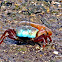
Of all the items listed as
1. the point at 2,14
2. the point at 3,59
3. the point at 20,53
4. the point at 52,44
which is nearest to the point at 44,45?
the point at 52,44

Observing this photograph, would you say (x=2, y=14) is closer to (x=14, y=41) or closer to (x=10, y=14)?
(x=10, y=14)

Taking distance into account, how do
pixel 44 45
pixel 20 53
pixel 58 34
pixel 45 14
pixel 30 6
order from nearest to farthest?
pixel 20 53 < pixel 44 45 < pixel 58 34 < pixel 45 14 < pixel 30 6

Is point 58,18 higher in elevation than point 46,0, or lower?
lower

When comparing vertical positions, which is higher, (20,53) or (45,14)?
(45,14)

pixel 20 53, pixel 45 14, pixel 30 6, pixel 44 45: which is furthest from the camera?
pixel 30 6

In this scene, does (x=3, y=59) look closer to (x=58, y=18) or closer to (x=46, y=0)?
(x=58, y=18)

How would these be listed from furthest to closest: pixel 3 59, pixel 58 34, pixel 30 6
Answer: pixel 30 6 < pixel 58 34 < pixel 3 59

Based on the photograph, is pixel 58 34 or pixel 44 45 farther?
pixel 58 34

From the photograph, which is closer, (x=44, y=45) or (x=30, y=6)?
(x=44, y=45)

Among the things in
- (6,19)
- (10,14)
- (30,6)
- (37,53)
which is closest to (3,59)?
(37,53)
